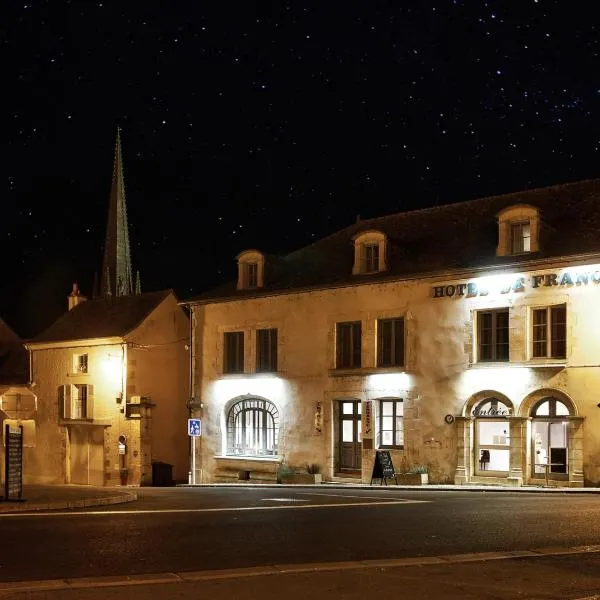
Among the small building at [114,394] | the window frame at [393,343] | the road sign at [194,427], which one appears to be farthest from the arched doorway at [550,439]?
the small building at [114,394]

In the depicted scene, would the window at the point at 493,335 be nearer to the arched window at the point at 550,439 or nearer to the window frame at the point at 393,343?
the arched window at the point at 550,439

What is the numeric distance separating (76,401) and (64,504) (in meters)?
22.6

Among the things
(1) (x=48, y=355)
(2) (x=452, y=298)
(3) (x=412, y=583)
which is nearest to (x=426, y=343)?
(2) (x=452, y=298)

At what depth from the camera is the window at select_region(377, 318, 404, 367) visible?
99.4 feet

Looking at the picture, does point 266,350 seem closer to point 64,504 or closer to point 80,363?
point 80,363

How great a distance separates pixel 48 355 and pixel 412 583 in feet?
112

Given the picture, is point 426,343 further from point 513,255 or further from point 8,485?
point 8,485

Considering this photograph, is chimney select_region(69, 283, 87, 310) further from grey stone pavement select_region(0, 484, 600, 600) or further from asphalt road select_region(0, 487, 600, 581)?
grey stone pavement select_region(0, 484, 600, 600)

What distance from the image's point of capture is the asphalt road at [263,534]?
32.7 feet

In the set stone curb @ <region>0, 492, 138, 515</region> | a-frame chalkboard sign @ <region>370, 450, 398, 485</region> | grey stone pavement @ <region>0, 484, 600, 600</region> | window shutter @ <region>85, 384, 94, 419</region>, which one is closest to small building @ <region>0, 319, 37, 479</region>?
window shutter @ <region>85, 384, 94, 419</region>

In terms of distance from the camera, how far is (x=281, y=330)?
3309 centimetres

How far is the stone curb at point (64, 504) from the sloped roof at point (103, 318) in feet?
63.3

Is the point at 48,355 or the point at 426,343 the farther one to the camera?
the point at 48,355

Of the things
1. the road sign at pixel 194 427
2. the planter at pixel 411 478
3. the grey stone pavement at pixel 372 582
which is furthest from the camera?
the road sign at pixel 194 427
